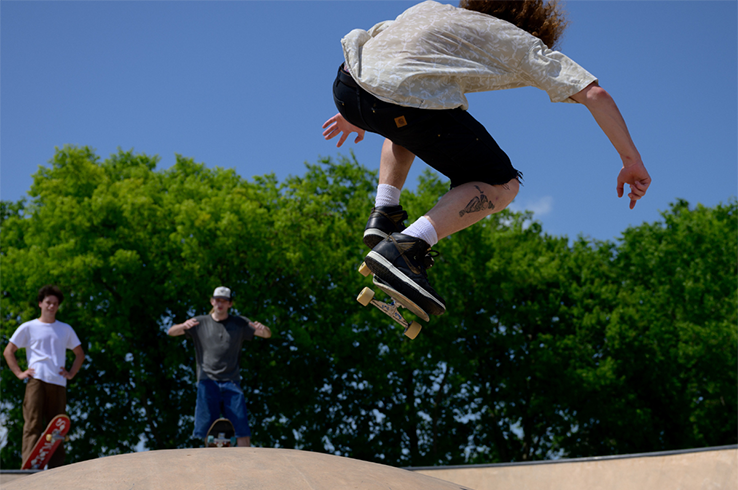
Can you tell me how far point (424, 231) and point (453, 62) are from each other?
0.80 meters

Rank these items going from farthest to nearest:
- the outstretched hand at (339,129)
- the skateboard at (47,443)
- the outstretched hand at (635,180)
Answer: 1. the skateboard at (47,443)
2. the outstretched hand at (339,129)
3. the outstretched hand at (635,180)

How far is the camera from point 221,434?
744 cm

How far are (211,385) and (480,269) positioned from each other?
1426 centimetres

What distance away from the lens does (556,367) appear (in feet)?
69.1

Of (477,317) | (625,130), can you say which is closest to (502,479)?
(625,130)

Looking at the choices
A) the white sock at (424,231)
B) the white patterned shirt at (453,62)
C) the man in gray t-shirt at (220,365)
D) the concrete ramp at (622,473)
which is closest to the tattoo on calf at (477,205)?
the white sock at (424,231)

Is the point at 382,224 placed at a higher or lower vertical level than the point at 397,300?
higher

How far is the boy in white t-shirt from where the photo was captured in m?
6.98

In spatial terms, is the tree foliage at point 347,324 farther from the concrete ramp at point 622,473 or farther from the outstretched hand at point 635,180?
the outstretched hand at point 635,180

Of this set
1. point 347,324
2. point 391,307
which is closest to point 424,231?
point 391,307

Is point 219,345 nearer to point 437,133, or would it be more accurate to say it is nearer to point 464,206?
point 464,206

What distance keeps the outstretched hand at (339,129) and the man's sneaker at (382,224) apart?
638 mm

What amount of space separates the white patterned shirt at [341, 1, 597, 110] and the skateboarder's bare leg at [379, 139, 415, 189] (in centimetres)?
55

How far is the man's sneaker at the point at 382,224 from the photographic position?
3.34 metres
